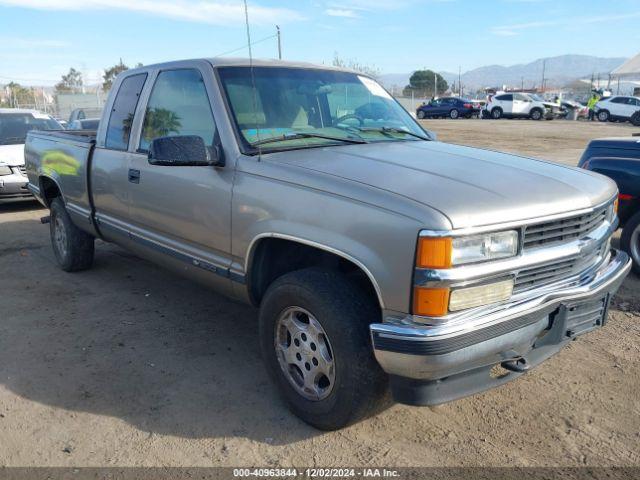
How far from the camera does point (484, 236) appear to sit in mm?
2506

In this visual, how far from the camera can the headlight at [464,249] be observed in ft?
7.91

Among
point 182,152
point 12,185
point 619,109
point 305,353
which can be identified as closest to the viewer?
point 305,353

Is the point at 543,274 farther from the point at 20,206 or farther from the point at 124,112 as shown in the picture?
the point at 20,206

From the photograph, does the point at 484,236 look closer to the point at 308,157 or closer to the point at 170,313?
the point at 308,157

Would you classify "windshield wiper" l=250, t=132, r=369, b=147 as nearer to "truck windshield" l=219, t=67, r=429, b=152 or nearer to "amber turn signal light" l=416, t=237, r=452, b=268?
"truck windshield" l=219, t=67, r=429, b=152

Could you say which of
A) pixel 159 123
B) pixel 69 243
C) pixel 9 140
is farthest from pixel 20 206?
pixel 159 123

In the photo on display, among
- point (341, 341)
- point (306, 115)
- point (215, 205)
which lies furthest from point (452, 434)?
point (306, 115)

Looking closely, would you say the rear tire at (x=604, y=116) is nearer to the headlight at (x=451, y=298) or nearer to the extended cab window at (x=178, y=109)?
the extended cab window at (x=178, y=109)

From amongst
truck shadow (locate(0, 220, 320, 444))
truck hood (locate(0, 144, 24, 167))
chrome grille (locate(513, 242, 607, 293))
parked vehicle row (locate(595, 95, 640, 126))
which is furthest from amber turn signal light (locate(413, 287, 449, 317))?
parked vehicle row (locate(595, 95, 640, 126))

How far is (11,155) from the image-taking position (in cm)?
929

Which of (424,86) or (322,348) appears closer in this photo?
(322,348)

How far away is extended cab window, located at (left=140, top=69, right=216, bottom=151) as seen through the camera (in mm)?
3682

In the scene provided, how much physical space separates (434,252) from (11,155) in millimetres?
8929

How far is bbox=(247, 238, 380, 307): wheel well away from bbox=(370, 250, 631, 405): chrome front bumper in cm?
72
